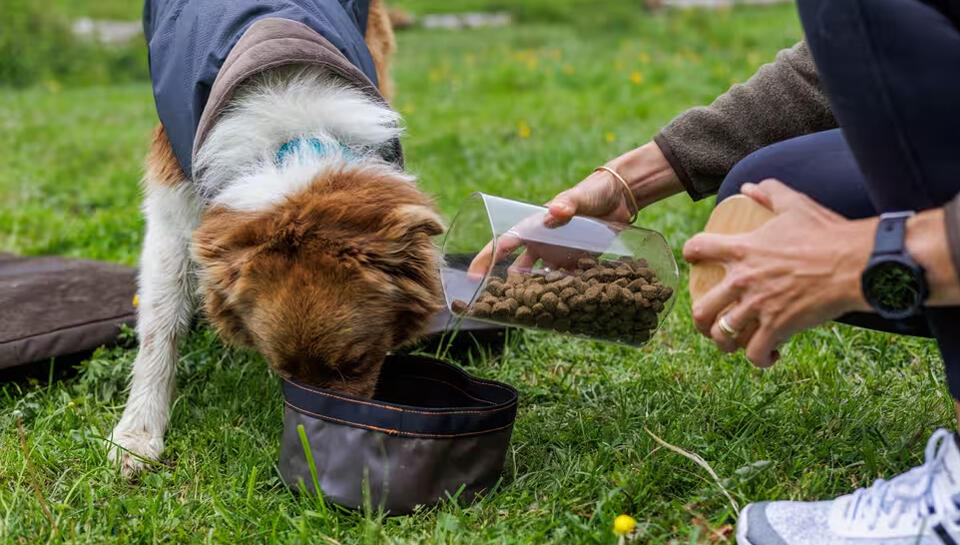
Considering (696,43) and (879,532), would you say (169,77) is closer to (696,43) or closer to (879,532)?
(879,532)

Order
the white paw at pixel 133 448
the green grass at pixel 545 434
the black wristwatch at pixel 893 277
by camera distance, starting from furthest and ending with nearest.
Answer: the white paw at pixel 133 448
the green grass at pixel 545 434
the black wristwatch at pixel 893 277

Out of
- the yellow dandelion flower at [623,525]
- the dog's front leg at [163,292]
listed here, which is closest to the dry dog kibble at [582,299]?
the yellow dandelion flower at [623,525]

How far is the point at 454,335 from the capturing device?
341 cm

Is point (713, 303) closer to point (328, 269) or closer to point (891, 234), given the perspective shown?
point (891, 234)

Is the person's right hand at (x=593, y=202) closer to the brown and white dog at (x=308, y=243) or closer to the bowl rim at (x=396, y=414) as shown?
the brown and white dog at (x=308, y=243)

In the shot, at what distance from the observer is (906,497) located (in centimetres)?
198

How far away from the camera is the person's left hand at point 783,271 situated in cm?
183

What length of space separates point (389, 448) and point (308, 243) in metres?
0.59

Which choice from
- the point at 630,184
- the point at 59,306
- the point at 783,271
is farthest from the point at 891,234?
the point at 59,306

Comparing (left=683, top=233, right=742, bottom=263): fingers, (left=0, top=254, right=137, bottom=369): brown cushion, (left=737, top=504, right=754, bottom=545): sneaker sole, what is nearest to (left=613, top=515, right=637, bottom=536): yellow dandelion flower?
(left=737, top=504, right=754, bottom=545): sneaker sole

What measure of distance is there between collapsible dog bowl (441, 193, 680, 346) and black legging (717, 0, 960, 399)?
0.85m

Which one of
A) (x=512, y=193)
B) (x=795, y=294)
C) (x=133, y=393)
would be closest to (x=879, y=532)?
(x=795, y=294)

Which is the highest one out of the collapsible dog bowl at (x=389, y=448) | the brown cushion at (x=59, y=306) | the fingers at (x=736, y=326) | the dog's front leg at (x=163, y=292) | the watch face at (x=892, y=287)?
the watch face at (x=892, y=287)

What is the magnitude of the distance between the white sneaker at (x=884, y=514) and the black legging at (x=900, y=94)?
0.17m
